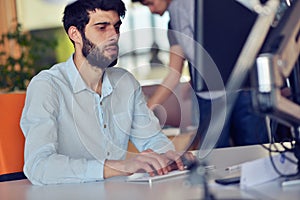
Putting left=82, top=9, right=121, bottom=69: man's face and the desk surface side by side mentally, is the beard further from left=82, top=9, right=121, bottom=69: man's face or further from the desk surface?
the desk surface

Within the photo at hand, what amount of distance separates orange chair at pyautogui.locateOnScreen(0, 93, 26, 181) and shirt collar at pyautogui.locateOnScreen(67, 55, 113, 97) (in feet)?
0.59

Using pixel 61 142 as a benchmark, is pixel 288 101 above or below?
above

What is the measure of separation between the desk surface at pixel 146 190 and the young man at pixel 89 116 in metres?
0.06

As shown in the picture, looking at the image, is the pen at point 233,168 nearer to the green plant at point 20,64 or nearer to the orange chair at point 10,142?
the orange chair at point 10,142

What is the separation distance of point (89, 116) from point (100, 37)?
231 millimetres

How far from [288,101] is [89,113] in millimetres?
929

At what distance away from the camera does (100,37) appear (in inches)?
69.8

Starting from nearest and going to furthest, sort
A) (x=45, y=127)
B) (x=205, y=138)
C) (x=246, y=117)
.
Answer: (x=205, y=138), (x=45, y=127), (x=246, y=117)

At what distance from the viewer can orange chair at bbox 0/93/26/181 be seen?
184cm

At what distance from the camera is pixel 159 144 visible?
6.13ft

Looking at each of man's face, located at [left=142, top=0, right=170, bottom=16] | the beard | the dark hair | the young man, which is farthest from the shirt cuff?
man's face, located at [left=142, top=0, right=170, bottom=16]

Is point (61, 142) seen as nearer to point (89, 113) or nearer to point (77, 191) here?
point (89, 113)

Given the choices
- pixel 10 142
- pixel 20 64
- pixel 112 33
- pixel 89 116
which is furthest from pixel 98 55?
pixel 20 64

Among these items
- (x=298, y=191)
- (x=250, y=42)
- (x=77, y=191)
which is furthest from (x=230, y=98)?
(x=77, y=191)
